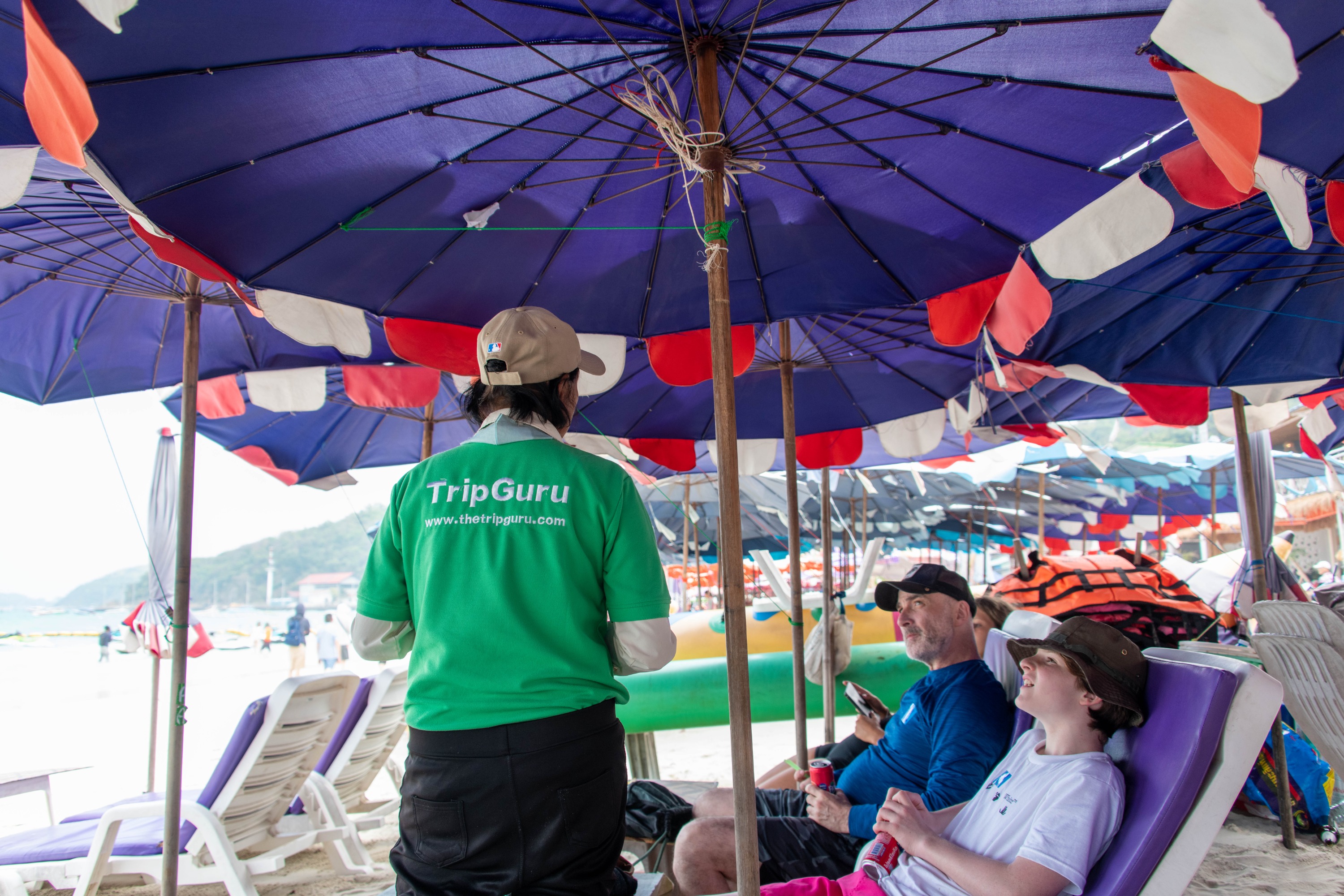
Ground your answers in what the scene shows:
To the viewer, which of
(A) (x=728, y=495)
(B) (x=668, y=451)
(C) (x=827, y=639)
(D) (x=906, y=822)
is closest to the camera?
(A) (x=728, y=495)

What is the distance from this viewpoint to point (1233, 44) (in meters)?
1.24

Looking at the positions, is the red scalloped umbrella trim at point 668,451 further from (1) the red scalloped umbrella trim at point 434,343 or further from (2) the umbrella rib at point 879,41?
(2) the umbrella rib at point 879,41

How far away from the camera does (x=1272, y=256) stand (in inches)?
126

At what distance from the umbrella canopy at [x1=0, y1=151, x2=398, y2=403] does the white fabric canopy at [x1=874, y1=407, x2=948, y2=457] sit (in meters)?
3.17

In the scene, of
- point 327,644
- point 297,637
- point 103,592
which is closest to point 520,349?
point 297,637

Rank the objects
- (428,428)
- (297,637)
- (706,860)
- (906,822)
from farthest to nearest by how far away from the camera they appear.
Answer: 1. (297,637)
2. (428,428)
3. (706,860)
4. (906,822)

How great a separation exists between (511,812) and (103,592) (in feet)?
288

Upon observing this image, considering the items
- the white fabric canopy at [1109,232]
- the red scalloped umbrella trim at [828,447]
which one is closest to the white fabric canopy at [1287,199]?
the white fabric canopy at [1109,232]

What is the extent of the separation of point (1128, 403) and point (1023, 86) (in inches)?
153

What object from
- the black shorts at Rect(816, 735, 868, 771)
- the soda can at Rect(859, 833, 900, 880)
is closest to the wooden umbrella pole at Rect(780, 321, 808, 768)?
the black shorts at Rect(816, 735, 868, 771)

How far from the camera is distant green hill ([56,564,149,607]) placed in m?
68.4

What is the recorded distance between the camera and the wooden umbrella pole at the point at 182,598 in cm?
284

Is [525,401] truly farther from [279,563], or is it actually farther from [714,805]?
[279,563]

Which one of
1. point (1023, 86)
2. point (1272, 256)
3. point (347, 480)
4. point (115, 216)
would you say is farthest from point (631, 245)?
point (347, 480)
